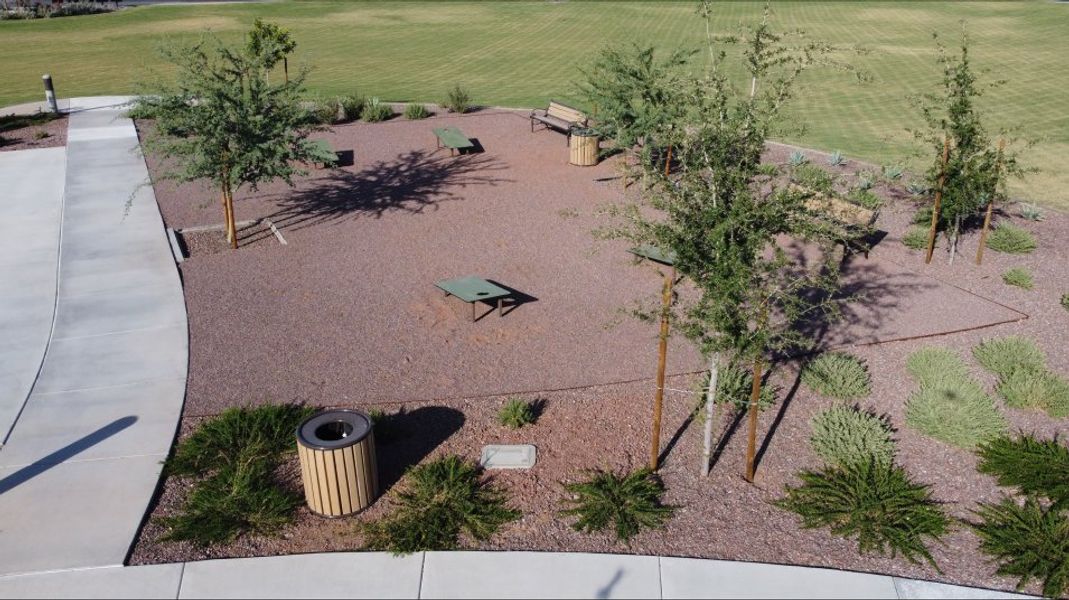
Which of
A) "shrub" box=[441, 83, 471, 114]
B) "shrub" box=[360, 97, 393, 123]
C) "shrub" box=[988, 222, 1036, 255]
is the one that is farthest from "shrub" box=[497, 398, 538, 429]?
"shrub" box=[441, 83, 471, 114]

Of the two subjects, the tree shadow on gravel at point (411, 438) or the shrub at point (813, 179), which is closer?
the shrub at point (813, 179)

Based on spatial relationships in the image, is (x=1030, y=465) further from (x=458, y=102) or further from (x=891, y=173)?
(x=458, y=102)

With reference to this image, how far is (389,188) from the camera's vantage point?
61.8 ft

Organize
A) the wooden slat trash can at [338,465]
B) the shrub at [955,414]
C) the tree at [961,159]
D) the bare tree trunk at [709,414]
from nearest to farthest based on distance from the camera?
the wooden slat trash can at [338,465], the bare tree trunk at [709,414], the shrub at [955,414], the tree at [961,159]

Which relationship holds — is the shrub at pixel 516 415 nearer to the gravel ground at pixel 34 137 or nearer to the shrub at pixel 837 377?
the shrub at pixel 837 377

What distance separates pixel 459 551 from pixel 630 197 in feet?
36.0

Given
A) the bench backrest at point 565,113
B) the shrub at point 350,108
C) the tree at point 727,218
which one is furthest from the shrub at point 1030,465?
the shrub at point 350,108

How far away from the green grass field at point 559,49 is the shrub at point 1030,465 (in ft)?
33.1

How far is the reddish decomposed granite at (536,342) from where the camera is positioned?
8609mm

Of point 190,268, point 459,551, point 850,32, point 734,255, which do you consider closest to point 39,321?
point 190,268

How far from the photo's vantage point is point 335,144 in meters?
22.1

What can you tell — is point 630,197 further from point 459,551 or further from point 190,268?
point 459,551

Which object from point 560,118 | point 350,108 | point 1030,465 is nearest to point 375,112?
point 350,108

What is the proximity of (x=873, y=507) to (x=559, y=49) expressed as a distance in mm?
30004
